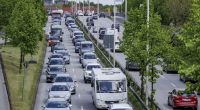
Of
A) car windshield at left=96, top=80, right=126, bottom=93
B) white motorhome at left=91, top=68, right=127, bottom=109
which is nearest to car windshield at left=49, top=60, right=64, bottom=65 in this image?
white motorhome at left=91, top=68, right=127, bottom=109

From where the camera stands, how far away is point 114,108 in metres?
34.2

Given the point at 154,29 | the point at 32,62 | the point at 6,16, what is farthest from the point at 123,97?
the point at 6,16

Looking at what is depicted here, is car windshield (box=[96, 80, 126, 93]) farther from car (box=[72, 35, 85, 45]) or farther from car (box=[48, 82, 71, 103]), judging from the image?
car (box=[72, 35, 85, 45])

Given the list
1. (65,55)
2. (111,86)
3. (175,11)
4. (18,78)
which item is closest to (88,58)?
(65,55)

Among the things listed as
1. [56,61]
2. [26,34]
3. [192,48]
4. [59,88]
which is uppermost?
[192,48]

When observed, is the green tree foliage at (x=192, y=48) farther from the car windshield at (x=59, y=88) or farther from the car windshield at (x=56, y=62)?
the car windshield at (x=56, y=62)

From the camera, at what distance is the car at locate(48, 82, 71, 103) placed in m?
42.1

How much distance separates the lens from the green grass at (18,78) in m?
40.3

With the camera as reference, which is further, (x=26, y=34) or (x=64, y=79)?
(x=26, y=34)

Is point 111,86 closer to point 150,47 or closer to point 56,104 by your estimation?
point 150,47

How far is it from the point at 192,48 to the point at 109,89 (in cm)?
1543

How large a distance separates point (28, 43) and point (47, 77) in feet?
11.3

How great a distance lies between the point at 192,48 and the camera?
25.5 metres

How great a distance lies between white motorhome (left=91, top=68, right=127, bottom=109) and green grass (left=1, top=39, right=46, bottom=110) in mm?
4213
